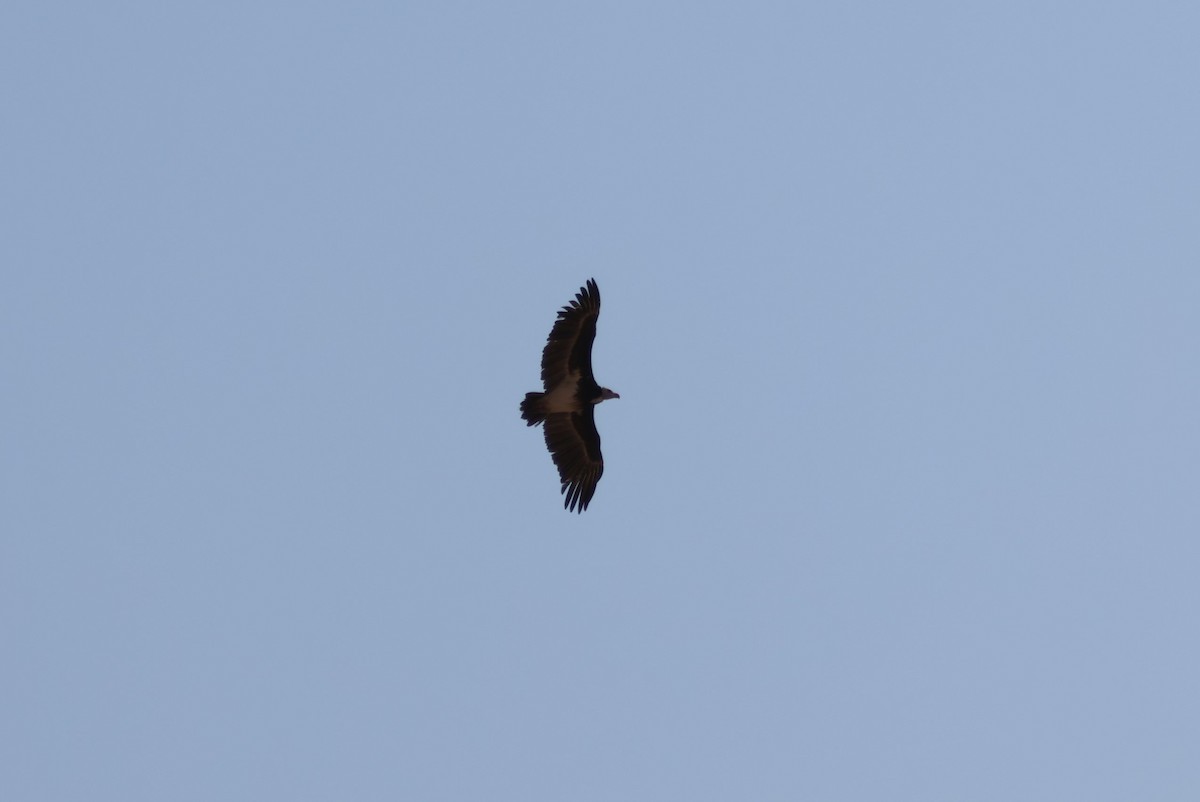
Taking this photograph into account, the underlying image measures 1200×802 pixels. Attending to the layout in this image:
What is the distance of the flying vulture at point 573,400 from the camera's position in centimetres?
5850

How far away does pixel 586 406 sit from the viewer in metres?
60.0

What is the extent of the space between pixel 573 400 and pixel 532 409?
1.05 metres

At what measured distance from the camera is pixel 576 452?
6053cm

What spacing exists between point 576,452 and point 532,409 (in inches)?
73.2

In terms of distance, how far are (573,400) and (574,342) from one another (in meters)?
1.70

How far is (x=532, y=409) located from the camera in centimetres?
5941

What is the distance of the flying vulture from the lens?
2303 inches

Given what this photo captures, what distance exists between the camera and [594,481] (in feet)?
199

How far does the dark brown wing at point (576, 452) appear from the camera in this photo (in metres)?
60.1

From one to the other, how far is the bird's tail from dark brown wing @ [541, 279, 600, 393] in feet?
1.24

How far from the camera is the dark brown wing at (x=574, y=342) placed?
58344mm

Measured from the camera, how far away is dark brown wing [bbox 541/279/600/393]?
58.3 meters

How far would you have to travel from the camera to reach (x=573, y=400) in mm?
59719

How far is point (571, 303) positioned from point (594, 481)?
4933mm
